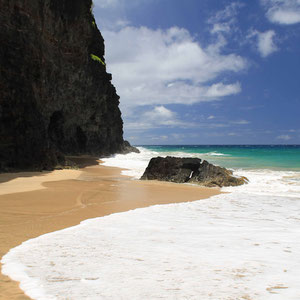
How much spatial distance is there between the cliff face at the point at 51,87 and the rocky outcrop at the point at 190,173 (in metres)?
6.45

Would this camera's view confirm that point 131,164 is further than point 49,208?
Yes

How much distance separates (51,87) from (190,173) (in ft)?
42.8

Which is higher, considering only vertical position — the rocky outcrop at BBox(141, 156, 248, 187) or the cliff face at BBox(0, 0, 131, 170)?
the cliff face at BBox(0, 0, 131, 170)

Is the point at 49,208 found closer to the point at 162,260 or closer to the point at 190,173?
the point at 162,260

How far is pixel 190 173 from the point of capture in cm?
1272

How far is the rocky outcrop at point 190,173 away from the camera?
1172 cm

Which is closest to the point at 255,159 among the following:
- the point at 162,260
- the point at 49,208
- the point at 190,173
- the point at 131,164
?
the point at 131,164

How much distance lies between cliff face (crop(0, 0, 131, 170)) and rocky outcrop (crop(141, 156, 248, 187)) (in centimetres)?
645

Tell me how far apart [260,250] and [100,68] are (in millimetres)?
32759

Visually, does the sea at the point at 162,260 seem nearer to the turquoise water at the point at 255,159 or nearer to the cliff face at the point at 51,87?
the cliff face at the point at 51,87

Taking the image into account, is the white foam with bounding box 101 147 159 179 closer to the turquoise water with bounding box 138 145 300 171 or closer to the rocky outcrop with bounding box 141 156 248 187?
the rocky outcrop with bounding box 141 156 248 187

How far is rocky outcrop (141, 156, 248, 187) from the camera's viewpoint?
11719 millimetres

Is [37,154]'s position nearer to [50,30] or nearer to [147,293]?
[50,30]

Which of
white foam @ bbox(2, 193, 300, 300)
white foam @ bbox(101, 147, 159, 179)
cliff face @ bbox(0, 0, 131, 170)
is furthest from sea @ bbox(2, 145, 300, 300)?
cliff face @ bbox(0, 0, 131, 170)
